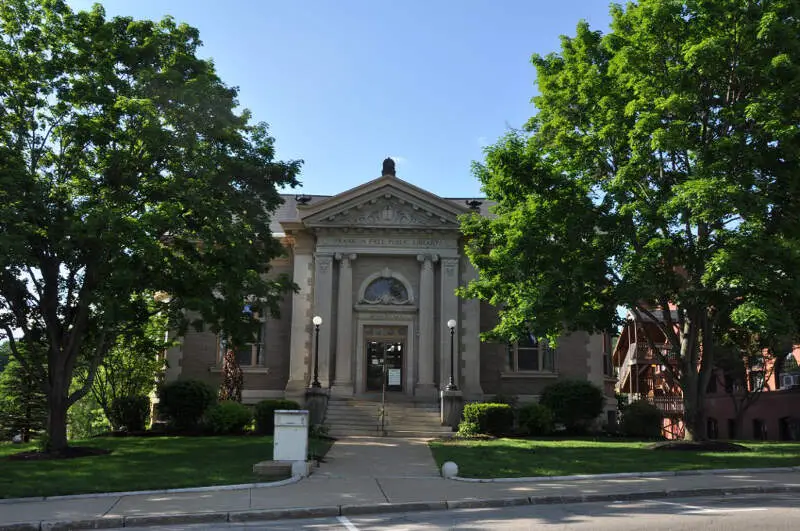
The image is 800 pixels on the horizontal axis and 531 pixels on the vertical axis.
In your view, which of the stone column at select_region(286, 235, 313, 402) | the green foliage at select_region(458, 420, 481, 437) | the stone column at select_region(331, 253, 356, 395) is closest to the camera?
the green foliage at select_region(458, 420, 481, 437)

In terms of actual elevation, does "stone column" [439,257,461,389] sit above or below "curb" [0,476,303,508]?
above

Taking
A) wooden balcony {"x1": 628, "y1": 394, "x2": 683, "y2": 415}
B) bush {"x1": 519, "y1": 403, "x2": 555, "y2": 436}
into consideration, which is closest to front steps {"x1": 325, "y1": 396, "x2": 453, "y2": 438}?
bush {"x1": 519, "y1": 403, "x2": 555, "y2": 436}

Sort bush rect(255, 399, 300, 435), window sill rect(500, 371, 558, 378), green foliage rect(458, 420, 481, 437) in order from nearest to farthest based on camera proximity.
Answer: bush rect(255, 399, 300, 435) < green foliage rect(458, 420, 481, 437) < window sill rect(500, 371, 558, 378)

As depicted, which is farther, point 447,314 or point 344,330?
point 447,314

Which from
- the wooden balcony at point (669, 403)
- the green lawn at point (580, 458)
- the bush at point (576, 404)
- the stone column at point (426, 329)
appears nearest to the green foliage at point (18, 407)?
the stone column at point (426, 329)

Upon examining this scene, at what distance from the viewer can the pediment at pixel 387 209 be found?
97.7ft

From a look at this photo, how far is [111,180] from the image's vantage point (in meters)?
18.7

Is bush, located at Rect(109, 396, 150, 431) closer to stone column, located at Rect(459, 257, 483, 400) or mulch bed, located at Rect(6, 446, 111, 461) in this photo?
mulch bed, located at Rect(6, 446, 111, 461)

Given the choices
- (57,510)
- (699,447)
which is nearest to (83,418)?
(57,510)

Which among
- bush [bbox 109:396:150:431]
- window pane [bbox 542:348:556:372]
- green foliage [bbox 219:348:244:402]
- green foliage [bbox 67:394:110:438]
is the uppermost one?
window pane [bbox 542:348:556:372]

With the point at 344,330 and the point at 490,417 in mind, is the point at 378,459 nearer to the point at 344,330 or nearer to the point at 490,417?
the point at 490,417

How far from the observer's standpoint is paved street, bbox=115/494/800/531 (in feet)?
30.8

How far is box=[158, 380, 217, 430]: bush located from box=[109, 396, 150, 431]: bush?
2.60ft

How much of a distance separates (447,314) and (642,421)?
28.3 feet
